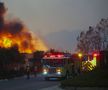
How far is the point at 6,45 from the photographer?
78.9m

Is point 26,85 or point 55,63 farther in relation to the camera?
point 55,63

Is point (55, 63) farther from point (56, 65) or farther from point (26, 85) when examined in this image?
point (26, 85)

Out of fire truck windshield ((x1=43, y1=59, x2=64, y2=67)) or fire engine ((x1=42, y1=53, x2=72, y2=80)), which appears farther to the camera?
fire truck windshield ((x1=43, y1=59, x2=64, y2=67))

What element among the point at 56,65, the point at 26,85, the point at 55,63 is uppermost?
the point at 55,63

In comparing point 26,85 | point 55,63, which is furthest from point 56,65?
point 26,85

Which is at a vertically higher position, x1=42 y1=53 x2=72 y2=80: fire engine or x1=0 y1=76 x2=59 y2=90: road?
x1=42 y1=53 x2=72 y2=80: fire engine

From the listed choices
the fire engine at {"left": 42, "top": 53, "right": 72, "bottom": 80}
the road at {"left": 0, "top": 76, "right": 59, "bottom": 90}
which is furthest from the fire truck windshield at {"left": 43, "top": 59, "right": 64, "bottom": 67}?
the road at {"left": 0, "top": 76, "right": 59, "bottom": 90}

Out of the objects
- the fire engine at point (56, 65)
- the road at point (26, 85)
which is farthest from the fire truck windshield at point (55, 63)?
the road at point (26, 85)

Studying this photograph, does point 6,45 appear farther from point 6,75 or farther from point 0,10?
point 6,75

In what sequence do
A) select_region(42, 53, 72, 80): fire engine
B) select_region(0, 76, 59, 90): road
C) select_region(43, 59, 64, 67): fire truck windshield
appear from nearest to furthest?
1. select_region(0, 76, 59, 90): road
2. select_region(42, 53, 72, 80): fire engine
3. select_region(43, 59, 64, 67): fire truck windshield

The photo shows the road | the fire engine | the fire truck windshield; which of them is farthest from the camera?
the fire truck windshield

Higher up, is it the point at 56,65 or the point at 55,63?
the point at 55,63

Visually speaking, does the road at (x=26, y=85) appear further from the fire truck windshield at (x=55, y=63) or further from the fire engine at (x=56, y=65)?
the fire truck windshield at (x=55, y=63)

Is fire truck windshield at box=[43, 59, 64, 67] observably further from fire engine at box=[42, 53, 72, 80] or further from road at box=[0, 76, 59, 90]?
road at box=[0, 76, 59, 90]
